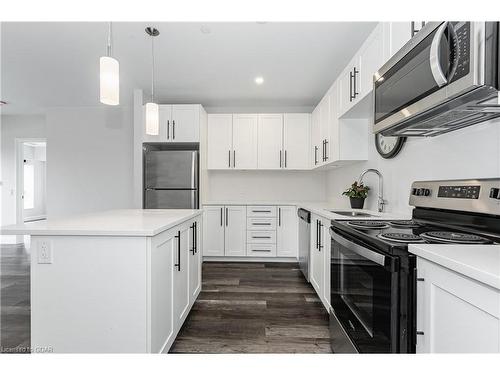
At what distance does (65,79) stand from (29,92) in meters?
1.04

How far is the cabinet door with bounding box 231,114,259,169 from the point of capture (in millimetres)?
4328

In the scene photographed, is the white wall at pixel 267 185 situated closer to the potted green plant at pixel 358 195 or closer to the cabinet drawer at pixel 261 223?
the cabinet drawer at pixel 261 223

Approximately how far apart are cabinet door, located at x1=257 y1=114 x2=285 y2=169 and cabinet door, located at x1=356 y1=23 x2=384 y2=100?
207 cm

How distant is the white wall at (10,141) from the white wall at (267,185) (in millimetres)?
3954

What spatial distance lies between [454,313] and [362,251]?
0.49 metres

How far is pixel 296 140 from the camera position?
433 cm

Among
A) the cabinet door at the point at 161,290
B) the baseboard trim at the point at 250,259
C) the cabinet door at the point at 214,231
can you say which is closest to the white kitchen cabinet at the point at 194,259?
the cabinet door at the point at 161,290

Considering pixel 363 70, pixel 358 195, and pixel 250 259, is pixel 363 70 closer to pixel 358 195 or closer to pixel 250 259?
pixel 358 195

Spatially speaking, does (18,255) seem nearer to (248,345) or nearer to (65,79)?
(65,79)

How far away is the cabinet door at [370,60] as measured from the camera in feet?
6.26

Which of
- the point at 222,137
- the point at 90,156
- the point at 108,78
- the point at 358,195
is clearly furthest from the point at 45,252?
the point at 90,156

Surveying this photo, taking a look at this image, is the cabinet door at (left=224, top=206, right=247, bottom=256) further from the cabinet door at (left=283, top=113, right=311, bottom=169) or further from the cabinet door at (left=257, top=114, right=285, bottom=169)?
the cabinet door at (left=283, top=113, right=311, bottom=169)

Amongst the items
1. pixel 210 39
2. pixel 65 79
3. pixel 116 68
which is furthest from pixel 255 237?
pixel 65 79

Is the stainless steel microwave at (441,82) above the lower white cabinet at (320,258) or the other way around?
above
